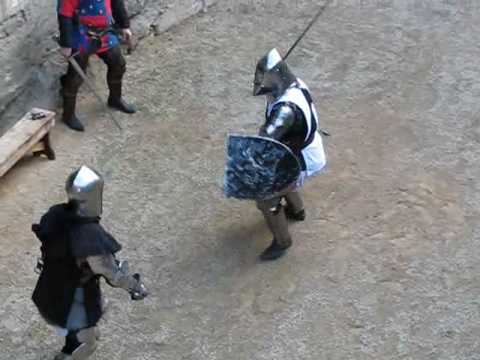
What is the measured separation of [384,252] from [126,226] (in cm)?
145

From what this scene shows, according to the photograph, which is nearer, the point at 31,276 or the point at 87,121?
the point at 31,276

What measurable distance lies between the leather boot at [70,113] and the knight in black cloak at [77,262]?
218 cm

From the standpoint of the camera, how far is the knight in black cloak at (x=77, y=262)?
412 cm

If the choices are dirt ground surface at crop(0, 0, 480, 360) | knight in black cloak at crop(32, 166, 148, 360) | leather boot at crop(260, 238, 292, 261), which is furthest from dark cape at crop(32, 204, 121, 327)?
leather boot at crop(260, 238, 292, 261)

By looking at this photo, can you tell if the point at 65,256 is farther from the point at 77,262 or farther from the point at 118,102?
the point at 118,102

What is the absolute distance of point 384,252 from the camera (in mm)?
5469

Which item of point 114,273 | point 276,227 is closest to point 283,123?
point 276,227

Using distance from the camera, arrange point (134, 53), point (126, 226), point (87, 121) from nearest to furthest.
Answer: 1. point (126, 226)
2. point (87, 121)
3. point (134, 53)

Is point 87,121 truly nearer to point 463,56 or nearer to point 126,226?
point 126,226

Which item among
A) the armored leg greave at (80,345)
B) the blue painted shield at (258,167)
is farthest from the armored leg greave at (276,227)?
the armored leg greave at (80,345)

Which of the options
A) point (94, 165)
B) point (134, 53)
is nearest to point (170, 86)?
point (134, 53)

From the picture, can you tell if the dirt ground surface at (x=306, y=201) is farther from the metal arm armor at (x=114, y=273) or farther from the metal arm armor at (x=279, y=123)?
the metal arm armor at (x=279, y=123)

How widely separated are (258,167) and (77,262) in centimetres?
125

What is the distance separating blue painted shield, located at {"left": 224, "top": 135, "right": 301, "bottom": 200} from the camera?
16.4 ft
